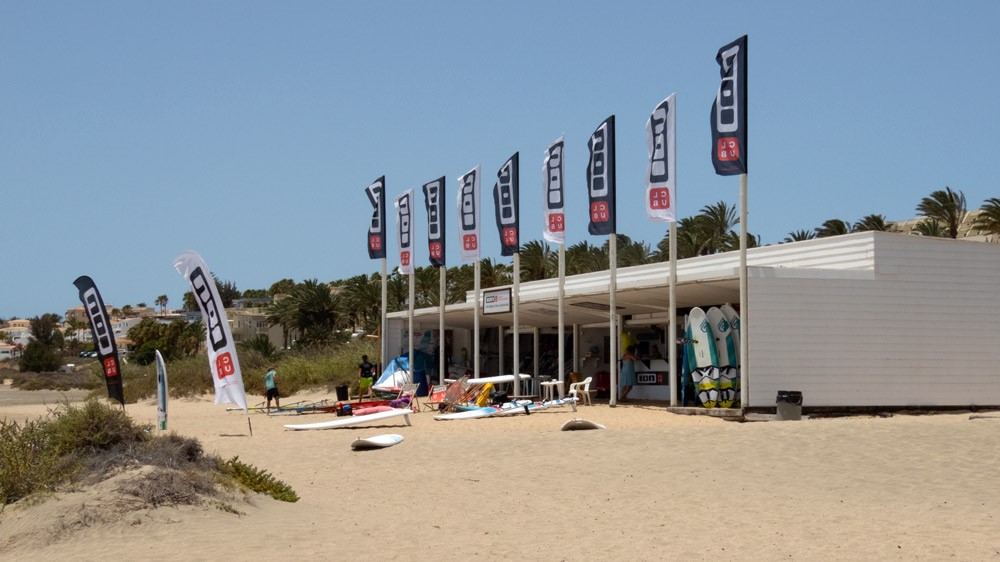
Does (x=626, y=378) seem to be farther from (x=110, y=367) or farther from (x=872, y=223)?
(x=872, y=223)

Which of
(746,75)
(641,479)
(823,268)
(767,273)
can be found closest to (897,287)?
(823,268)

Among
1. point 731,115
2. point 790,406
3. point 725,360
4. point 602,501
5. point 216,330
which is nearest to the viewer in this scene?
point 602,501

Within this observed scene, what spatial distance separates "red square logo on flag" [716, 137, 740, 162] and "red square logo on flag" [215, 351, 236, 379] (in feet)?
30.2

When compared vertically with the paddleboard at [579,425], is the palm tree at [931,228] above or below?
above

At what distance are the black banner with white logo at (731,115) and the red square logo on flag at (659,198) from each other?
1.39m

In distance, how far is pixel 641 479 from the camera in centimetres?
1324

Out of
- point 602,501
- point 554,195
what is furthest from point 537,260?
point 602,501

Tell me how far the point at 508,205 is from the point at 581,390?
465 centimetres

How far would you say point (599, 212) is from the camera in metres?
22.2

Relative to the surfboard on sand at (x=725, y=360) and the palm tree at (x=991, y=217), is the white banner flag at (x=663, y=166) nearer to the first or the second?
the surfboard on sand at (x=725, y=360)

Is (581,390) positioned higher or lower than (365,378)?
lower

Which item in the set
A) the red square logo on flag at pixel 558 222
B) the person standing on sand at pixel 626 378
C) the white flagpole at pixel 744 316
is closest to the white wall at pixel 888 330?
the white flagpole at pixel 744 316

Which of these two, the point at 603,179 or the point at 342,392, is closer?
the point at 603,179

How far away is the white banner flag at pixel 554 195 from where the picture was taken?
23.7m
